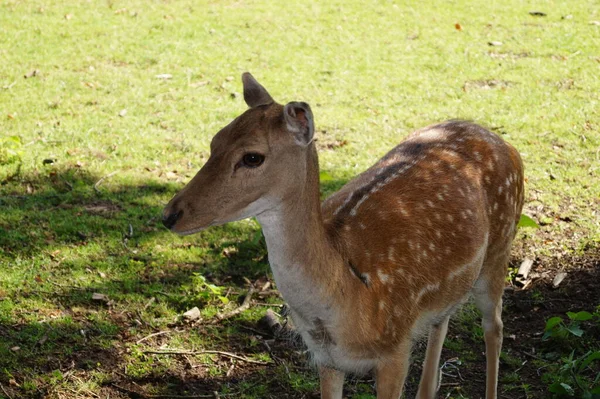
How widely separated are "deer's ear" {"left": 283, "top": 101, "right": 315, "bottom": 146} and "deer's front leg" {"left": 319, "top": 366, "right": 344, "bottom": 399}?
4.25ft

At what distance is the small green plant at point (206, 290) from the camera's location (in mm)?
5312

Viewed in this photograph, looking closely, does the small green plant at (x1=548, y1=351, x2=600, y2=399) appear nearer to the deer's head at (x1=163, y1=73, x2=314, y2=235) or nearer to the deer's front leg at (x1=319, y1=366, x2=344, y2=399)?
the deer's front leg at (x1=319, y1=366, x2=344, y2=399)

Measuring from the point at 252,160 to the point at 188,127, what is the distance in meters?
4.87

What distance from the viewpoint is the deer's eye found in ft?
10.6

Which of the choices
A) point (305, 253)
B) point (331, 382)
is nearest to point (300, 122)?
point (305, 253)

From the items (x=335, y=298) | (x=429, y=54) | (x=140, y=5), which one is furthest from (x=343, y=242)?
(x=140, y=5)

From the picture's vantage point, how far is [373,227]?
3.86 meters

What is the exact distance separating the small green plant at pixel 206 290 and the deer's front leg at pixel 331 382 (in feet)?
4.68

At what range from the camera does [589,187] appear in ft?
23.0

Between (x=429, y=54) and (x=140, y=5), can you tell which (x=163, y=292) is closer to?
(x=429, y=54)

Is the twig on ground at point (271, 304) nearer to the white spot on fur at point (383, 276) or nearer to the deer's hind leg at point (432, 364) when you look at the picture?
the deer's hind leg at point (432, 364)

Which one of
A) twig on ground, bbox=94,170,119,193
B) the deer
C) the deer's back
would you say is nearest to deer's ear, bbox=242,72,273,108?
the deer

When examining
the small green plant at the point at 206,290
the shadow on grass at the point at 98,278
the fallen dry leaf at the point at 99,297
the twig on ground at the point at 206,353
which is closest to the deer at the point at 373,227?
the twig on ground at the point at 206,353

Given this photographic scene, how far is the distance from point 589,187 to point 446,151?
312 cm
